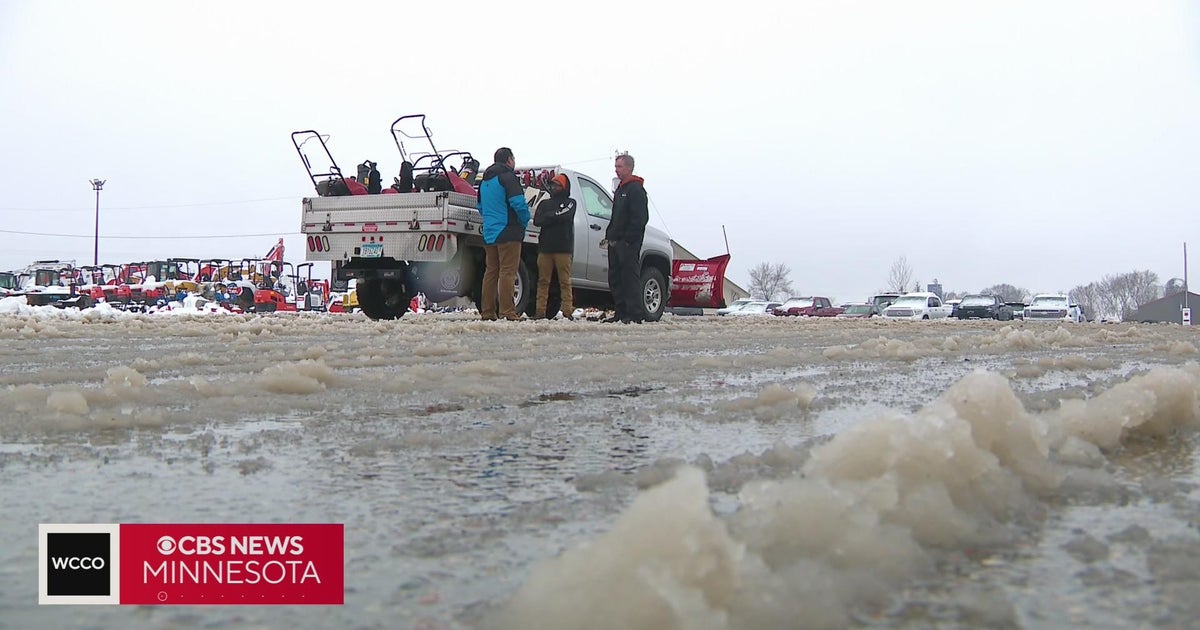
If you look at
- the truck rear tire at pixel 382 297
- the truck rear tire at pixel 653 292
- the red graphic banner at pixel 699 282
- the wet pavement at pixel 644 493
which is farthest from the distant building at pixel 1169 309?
the wet pavement at pixel 644 493

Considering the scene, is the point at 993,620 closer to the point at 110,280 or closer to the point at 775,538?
the point at 775,538

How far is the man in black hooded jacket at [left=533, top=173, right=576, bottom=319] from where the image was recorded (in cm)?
1131

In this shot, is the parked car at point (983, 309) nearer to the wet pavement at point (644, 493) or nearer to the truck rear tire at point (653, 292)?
the truck rear tire at point (653, 292)

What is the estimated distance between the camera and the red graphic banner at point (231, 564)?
155 centimetres

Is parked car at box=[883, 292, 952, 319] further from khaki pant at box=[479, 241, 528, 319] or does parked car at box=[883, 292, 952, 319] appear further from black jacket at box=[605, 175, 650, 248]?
khaki pant at box=[479, 241, 528, 319]

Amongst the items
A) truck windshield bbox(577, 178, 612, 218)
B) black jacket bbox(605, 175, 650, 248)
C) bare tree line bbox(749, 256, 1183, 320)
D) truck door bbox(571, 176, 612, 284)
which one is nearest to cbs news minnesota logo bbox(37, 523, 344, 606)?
black jacket bbox(605, 175, 650, 248)

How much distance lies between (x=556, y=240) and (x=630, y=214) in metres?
0.91

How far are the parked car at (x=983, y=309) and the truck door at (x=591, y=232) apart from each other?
3138 centimetres

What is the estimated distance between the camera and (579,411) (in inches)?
141

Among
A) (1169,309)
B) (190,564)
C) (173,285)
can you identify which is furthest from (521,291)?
(1169,309)

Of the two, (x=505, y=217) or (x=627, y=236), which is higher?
(x=505, y=217)

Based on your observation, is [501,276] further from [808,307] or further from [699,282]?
[808,307]

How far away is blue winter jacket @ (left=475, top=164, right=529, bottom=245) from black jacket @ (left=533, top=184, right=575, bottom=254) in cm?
60

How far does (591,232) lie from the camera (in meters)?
12.9
